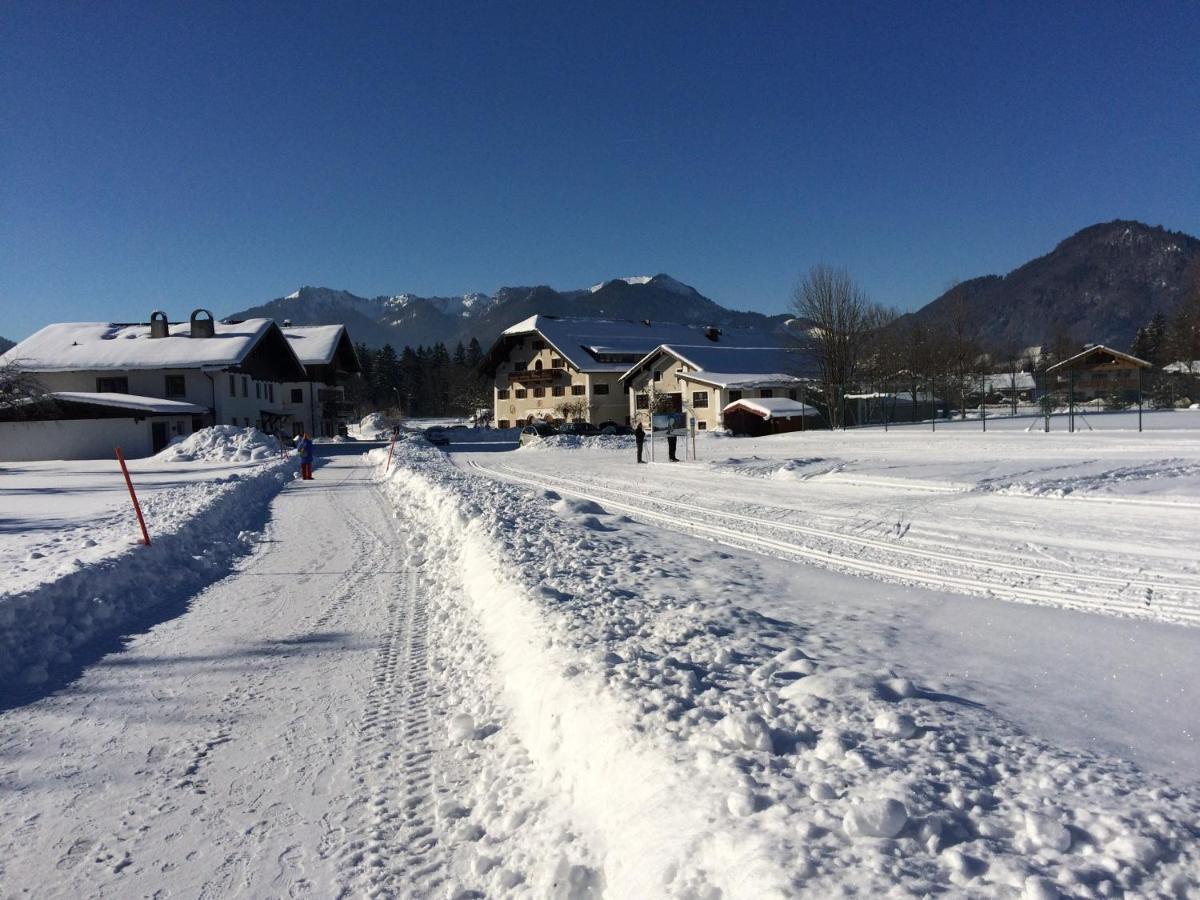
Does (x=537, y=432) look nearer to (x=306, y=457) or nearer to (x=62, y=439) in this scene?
(x=62, y=439)

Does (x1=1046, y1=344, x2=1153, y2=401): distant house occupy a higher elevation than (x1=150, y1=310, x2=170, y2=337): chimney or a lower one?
lower

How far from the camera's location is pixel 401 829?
3826mm

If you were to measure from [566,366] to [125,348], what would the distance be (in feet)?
121

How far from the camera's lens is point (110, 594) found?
8.35m

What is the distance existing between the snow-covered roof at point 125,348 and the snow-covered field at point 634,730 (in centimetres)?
4239

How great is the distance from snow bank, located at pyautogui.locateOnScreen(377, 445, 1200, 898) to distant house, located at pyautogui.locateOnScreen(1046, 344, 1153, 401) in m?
29.8

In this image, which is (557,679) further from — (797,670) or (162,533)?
(162,533)

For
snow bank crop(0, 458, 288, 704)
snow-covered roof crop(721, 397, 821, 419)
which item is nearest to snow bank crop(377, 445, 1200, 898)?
snow bank crop(0, 458, 288, 704)

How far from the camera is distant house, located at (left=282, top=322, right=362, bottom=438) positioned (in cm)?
6938

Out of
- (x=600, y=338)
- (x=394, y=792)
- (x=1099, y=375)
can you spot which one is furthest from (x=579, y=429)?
(x=394, y=792)

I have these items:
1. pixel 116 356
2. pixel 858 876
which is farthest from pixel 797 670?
pixel 116 356

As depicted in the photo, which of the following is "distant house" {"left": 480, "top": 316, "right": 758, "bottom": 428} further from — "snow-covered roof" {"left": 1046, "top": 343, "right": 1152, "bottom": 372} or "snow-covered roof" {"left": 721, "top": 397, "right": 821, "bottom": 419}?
"snow-covered roof" {"left": 1046, "top": 343, "right": 1152, "bottom": 372}

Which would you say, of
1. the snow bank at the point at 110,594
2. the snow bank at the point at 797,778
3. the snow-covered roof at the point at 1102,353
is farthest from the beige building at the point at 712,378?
the snow bank at the point at 797,778

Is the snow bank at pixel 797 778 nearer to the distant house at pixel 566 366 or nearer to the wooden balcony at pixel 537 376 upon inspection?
the distant house at pixel 566 366
